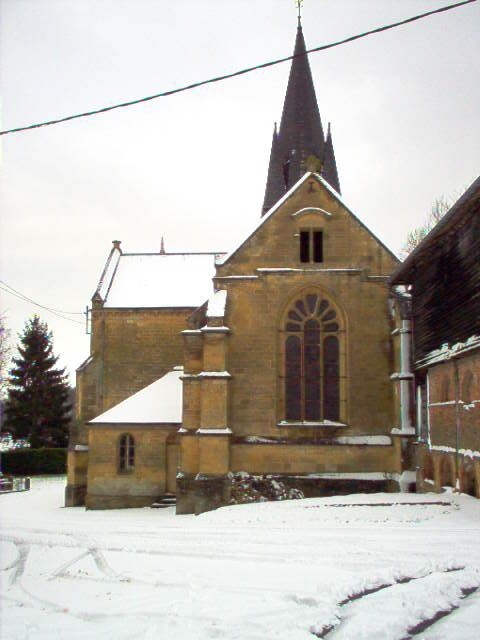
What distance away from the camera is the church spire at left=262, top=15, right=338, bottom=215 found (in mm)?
28641

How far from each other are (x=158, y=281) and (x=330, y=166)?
9.83 m

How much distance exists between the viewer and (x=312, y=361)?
810 inches

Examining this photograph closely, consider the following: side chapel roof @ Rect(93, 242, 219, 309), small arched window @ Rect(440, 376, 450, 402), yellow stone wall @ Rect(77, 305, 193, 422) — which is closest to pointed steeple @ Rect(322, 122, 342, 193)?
side chapel roof @ Rect(93, 242, 219, 309)

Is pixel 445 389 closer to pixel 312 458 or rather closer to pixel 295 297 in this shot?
pixel 312 458

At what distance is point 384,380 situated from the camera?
795 inches

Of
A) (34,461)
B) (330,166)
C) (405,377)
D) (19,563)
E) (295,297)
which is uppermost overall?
(330,166)

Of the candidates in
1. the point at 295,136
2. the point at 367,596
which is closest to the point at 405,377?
the point at 367,596

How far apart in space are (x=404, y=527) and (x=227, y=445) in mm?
7822

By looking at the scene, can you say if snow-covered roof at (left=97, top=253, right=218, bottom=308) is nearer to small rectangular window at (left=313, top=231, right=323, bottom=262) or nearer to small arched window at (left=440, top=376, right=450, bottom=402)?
small rectangular window at (left=313, top=231, right=323, bottom=262)

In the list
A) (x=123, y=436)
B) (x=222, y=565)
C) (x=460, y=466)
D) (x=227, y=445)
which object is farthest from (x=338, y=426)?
(x=222, y=565)

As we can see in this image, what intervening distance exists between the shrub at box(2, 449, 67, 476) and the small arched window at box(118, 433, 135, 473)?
18366 millimetres

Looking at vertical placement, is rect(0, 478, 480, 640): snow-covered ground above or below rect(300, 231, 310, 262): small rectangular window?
below

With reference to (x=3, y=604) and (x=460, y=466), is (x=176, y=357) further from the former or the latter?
(x=3, y=604)

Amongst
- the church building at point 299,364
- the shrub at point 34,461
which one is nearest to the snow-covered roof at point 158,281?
the church building at point 299,364
